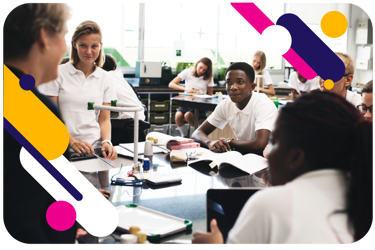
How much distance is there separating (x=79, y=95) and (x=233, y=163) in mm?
909

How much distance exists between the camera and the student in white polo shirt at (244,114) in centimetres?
227

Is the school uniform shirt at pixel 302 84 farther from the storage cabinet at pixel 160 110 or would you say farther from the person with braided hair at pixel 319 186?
the person with braided hair at pixel 319 186

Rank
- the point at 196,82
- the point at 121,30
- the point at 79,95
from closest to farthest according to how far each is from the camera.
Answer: the point at 79,95 < the point at 196,82 < the point at 121,30

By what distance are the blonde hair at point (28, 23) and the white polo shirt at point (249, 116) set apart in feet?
5.95

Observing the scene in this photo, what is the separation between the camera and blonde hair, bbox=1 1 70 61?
69 cm

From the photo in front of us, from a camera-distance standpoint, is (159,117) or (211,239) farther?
(159,117)

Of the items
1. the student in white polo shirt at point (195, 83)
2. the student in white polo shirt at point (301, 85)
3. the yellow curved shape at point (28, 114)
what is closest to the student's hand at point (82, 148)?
the yellow curved shape at point (28, 114)

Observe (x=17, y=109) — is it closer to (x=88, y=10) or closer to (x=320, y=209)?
(x=320, y=209)

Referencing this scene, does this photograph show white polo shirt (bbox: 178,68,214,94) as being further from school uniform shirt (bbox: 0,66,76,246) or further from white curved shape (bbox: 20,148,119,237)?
school uniform shirt (bbox: 0,66,76,246)

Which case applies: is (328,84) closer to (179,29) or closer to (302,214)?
(302,214)

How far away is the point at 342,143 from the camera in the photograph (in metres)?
0.69

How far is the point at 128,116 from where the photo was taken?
2912 mm

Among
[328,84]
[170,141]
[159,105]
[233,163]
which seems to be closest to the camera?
[328,84]

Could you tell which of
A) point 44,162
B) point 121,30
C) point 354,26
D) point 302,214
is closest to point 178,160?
point 44,162
